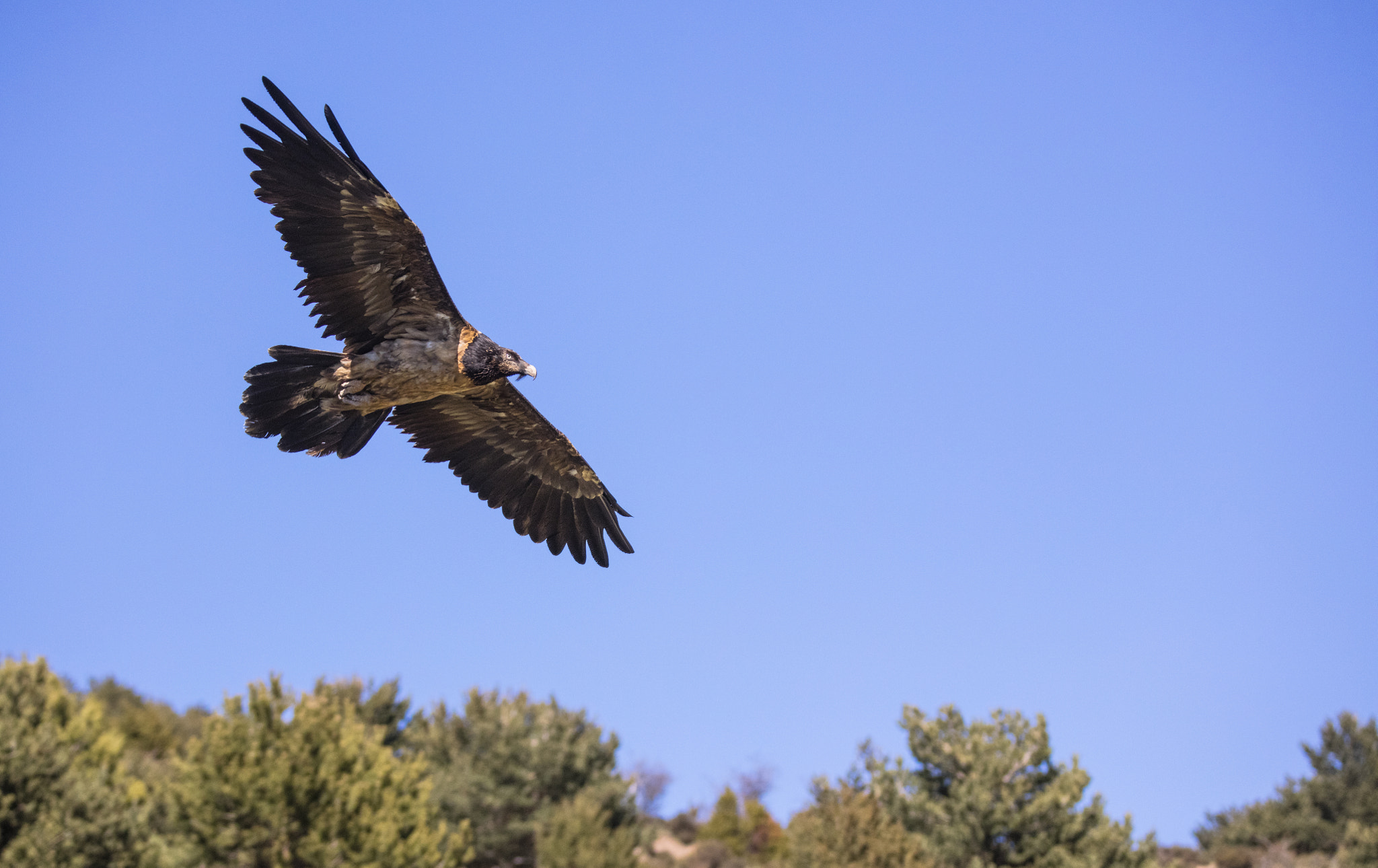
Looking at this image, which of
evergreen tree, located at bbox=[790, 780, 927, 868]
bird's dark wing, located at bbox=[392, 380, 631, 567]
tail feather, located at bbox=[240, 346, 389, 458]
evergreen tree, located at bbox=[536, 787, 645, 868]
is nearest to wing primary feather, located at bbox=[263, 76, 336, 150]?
tail feather, located at bbox=[240, 346, 389, 458]

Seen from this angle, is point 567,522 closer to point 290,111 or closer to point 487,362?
point 487,362

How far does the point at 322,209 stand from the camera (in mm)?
8734

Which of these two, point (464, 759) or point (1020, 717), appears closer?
point (1020, 717)

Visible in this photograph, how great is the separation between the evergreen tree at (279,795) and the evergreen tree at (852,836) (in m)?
9.00

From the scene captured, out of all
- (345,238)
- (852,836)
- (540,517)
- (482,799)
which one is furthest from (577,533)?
(482,799)

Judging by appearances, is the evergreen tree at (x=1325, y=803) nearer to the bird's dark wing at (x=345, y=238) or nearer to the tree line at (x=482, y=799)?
the tree line at (x=482, y=799)

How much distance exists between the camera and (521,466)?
11.5 meters

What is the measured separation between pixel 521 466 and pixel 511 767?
3073cm

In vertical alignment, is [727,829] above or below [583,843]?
above

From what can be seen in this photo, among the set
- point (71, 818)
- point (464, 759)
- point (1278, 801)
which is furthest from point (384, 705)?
point (1278, 801)

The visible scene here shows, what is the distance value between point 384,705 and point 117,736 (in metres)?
15.6

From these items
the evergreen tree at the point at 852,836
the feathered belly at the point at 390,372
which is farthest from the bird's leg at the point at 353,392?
the evergreen tree at the point at 852,836

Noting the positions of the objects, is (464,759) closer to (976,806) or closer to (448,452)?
(976,806)

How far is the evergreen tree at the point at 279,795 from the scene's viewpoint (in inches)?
880
